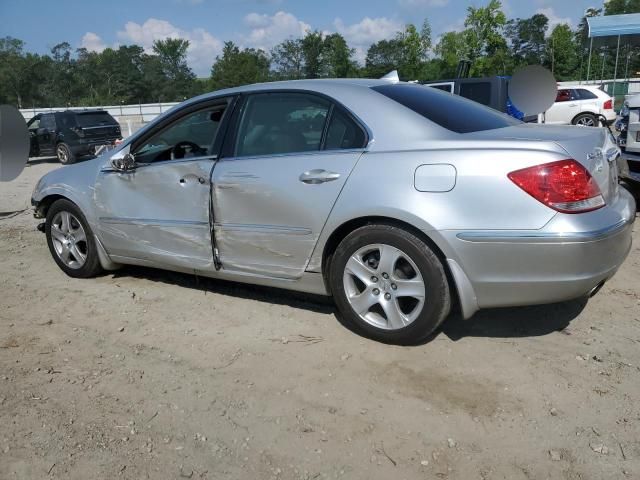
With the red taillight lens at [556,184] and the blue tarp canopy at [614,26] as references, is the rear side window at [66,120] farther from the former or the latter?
the blue tarp canopy at [614,26]

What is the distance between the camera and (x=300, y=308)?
4137 mm

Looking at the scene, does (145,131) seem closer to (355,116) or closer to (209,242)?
(209,242)

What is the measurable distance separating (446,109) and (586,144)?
34.7 inches

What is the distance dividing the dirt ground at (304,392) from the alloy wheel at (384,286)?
0.21 meters

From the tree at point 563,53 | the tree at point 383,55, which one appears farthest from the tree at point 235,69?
the tree at point 563,53

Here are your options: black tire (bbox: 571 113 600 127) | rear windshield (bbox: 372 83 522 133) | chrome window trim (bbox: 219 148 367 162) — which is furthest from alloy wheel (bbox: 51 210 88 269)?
black tire (bbox: 571 113 600 127)

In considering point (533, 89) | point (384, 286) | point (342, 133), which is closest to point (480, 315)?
point (384, 286)

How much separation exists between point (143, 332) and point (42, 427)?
44.1 inches

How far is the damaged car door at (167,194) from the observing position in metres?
4.01

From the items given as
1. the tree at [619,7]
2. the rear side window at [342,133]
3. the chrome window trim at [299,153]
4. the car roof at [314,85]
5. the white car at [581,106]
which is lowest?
the white car at [581,106]

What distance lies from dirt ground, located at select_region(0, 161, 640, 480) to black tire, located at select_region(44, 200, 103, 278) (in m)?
0.44

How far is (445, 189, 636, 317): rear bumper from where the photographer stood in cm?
289

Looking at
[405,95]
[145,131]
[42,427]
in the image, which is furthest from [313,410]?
[145,131]

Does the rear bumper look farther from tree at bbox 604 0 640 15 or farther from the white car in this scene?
tree at bbox 604 0 640 15
